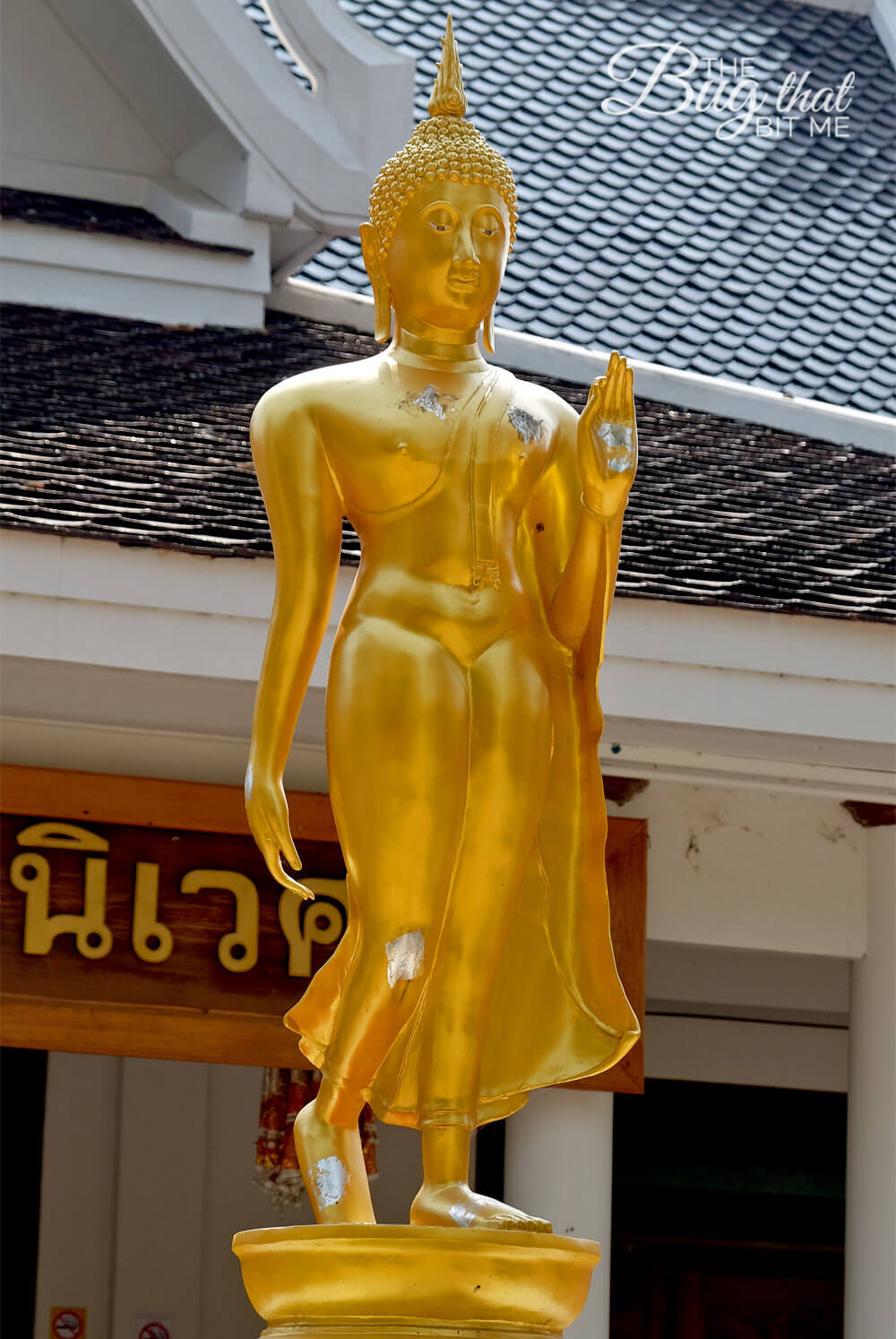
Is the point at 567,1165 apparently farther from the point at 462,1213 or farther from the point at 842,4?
the point at 842,4

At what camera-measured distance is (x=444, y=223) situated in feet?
11.2

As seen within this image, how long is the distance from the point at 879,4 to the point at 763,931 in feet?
23.2

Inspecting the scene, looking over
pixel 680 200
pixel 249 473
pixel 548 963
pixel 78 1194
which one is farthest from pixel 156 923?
pixel 680 200

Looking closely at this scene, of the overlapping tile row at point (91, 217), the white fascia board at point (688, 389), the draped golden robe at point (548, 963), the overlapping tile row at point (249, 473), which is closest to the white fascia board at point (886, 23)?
the white fascia board at point (688, 389)

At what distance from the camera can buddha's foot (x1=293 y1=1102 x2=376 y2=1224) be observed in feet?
10.5

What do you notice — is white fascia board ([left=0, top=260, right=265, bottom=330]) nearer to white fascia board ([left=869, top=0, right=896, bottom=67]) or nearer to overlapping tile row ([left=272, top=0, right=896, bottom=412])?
overlapping tile row ([left=272, top=0, right=896, bottom=412])

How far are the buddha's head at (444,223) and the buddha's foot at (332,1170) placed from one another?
1.32 m

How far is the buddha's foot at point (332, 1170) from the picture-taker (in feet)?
10.5

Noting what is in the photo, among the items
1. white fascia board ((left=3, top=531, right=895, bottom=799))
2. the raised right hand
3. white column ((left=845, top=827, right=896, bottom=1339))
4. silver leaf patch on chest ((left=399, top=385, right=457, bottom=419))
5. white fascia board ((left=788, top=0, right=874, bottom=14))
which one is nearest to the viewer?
the raised right hand

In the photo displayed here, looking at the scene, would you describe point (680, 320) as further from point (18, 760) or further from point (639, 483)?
point (18, 760)

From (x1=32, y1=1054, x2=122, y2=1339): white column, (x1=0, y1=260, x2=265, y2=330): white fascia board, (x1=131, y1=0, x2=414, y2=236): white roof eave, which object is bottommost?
(x1=32, y1=1054, x2=122, y2=1339): white column

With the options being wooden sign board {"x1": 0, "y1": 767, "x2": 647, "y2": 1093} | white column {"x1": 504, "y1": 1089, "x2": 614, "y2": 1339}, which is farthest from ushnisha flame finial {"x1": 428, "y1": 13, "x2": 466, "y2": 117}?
white column {"x1": 504, "y1": 1089, "x2": 614, "y2": 1339}

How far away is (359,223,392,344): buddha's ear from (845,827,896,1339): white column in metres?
3.28

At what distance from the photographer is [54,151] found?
8.12 metres
